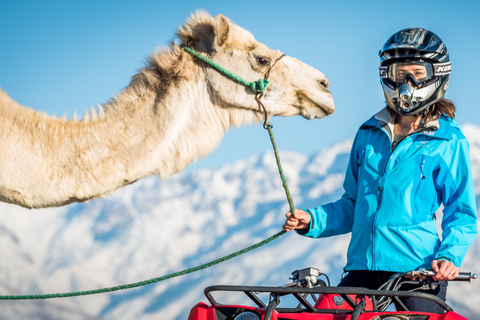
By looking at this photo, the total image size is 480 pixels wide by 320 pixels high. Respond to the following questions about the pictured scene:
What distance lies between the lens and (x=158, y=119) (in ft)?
12.6

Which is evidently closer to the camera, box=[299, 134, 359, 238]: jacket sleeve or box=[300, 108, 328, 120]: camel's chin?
box=[299, 134, 359, 238]: jacket sleeve

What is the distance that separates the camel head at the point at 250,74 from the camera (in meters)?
4.05

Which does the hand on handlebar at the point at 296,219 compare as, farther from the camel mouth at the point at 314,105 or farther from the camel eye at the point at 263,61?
the camel eye at the point at 263,61

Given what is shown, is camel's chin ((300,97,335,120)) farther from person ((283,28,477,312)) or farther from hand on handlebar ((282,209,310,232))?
hand on handlebar ((282,209,310,232))

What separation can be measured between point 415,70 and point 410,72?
0.09 feet

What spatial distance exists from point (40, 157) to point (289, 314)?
1.95 meters

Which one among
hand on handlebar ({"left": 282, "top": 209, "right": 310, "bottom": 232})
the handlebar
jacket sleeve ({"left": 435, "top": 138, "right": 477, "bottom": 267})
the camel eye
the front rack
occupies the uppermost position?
the camel eye

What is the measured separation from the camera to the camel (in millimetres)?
3561

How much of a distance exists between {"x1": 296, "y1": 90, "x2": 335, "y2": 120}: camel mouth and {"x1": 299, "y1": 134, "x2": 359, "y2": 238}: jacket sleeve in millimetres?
947

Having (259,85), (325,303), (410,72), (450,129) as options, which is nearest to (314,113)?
(259,85)

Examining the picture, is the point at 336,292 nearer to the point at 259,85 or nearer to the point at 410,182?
the point at 410,182

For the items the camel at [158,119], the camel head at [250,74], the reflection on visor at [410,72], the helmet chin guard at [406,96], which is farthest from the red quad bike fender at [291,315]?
the camel head at [250,74]

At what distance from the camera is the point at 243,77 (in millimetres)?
4043

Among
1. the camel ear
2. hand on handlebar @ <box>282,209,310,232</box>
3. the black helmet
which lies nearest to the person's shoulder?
the black helmet
